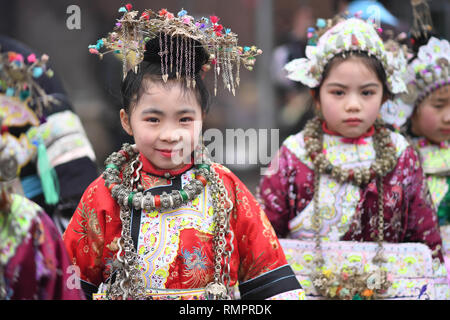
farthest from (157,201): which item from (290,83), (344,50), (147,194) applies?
(290,83)

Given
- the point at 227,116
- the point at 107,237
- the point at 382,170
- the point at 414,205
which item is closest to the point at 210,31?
the point at 107,237

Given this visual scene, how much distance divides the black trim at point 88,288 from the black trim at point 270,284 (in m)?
0.57

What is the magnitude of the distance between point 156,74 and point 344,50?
1094mm

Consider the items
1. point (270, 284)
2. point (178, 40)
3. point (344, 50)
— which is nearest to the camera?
point (178, 40)

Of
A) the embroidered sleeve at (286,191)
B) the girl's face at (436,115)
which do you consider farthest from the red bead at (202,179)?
Result: the girl's face at (436,115)

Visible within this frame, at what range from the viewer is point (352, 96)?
2.80 metres

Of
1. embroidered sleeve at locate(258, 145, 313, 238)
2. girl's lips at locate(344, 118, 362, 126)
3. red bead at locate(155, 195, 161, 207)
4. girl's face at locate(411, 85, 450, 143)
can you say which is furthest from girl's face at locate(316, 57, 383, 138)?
red bead at locate(155, 195, 161, 207)

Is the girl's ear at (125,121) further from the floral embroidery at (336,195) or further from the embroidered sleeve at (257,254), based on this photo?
the floral embroidery at (336,195)

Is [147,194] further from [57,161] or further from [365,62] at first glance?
[365,62]

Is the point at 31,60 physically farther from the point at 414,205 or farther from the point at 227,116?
the point at 227,116

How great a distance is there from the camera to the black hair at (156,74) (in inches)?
84.7

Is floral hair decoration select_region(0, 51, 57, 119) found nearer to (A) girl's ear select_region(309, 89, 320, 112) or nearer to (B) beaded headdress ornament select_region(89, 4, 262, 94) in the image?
(B) beaded headdress ornament select_region(89, 4, 262, 94)

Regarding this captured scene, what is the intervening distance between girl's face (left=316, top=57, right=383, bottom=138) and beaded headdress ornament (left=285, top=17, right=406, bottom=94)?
0.07 m
